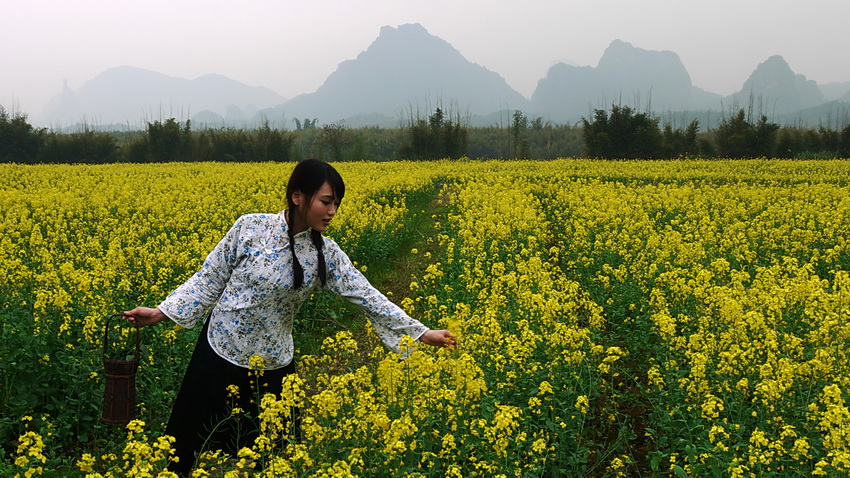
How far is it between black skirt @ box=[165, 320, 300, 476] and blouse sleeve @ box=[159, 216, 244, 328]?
190 mm

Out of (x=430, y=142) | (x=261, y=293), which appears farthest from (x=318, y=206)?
(x=430, y=142)

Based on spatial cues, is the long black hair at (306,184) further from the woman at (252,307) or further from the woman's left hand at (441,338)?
the woman's left hand at (441,338)

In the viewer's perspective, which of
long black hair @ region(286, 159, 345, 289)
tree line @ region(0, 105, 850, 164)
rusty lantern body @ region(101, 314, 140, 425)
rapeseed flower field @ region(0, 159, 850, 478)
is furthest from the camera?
tree line @ region(0, 105, 850, 164)

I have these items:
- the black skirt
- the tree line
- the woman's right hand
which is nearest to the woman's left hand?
the black skirt

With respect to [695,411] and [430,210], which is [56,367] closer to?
[695,411]

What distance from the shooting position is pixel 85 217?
502 inches

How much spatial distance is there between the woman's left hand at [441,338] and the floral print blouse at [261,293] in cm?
6

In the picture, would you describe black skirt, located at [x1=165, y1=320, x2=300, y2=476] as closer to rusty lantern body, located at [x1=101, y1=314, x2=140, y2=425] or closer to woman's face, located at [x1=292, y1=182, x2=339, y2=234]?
rusty lantern body, located at [x1=101, y1=314, x2=140, y2=425]

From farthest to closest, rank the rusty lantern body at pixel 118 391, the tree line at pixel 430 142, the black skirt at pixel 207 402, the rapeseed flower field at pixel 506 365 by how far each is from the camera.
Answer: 1. the tree line at pixel 430 142
2. the black skirt at pixel 207 402
3. the rusty lantern body at pixel 118 391
4. the rapeseed flower field at pixel 506 365

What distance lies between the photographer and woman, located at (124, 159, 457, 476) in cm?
361

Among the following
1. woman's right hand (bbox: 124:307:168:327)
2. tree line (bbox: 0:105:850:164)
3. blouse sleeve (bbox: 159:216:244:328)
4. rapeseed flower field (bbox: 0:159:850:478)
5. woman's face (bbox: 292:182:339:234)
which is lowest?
rapeseed flower field (bbox: 0:159:850:478)

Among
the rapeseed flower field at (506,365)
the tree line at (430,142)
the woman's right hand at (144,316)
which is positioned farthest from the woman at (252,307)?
the tree line at (430,142)

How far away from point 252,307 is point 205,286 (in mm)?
338

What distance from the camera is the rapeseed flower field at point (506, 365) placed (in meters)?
3.31
